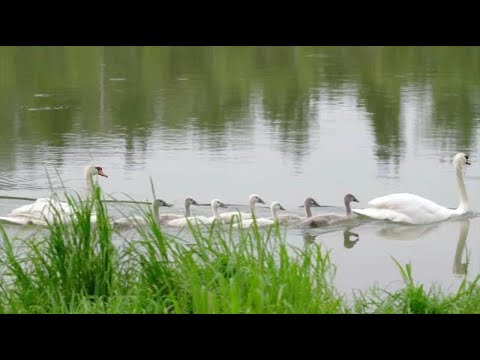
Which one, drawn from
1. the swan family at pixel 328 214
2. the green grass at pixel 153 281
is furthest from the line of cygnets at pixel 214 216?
the green grass at pixel 153 281

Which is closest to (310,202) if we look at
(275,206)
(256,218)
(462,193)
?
(275,206)

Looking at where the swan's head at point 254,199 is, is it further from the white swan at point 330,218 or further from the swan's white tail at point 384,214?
the swan's white tail at point 384,214

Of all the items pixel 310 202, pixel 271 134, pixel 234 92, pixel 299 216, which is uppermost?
pixel 234 92

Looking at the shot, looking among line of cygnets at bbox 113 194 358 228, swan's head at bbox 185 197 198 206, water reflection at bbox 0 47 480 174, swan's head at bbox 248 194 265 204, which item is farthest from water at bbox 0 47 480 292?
swan's head at bbox 248 194 265 204

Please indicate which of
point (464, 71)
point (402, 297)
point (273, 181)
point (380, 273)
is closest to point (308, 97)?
point (464, 71)

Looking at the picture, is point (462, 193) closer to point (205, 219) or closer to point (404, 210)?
point (404, 210)

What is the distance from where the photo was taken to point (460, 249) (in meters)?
7.05

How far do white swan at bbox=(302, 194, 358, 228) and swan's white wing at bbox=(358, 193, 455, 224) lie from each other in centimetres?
8

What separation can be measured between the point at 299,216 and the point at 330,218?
274 mm

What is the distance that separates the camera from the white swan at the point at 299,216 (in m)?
7.38

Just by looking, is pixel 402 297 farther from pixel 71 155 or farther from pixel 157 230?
pixel 71 155

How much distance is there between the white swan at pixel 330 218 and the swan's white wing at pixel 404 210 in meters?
0.08

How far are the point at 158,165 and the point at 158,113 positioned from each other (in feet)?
8.01

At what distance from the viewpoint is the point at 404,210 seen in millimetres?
7691
